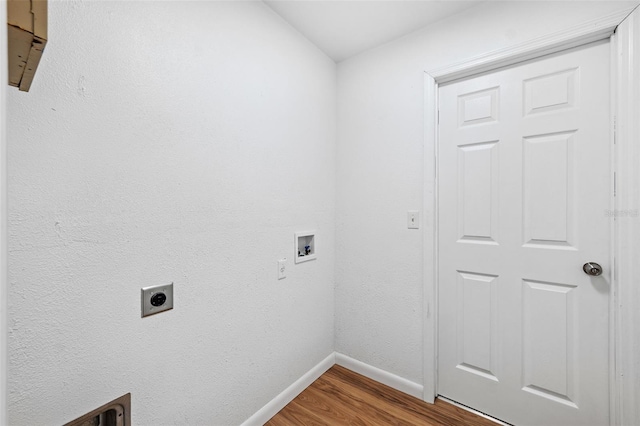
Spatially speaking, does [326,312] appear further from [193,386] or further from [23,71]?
[23,71]

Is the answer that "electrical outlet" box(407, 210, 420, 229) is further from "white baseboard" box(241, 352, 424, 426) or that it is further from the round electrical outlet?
the round electrical outlet

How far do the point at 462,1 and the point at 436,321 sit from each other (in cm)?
186

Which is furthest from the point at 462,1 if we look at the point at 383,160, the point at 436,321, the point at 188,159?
the point at 436,321

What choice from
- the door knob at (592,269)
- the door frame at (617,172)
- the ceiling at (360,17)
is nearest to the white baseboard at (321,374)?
→ the door frame at (617,172)

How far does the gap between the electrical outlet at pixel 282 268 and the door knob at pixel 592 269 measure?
5.01 feet

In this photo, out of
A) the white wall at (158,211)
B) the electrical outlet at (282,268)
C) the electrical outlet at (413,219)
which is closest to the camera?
the white wall at (158,211)

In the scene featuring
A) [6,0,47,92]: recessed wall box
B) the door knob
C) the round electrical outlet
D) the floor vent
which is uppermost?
[6,0,47,92]: recessed wall box

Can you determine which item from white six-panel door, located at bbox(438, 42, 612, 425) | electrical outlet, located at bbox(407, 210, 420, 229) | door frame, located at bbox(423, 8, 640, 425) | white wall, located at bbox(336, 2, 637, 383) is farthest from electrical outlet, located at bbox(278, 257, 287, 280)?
door frame, located at bbox(423, 8, 640, 425)

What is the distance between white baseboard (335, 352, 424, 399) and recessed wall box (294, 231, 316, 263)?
2.82 ft

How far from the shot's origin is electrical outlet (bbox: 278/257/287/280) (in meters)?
1.63

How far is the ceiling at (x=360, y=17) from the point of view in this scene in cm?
152

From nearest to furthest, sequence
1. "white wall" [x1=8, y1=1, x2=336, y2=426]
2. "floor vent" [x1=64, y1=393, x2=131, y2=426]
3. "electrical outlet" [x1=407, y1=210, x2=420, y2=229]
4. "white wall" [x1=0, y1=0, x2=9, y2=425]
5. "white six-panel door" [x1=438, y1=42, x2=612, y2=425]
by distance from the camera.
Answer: "white wall" [x1=0, y1=0, x2=9, y2=425]
"white wall" [x1=8, y1=1, x2=336, y2=426]
"floor vent" [x1=64, y1=393, x2=131, y2=426]
"white six-panel door" [x1=438, y1=42, x2=612, y2=425]
"electrical outlet" [x1=407, y1=210, x2=420, y2=229]

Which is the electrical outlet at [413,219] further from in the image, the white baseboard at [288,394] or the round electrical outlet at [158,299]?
the round electrical outlet at [158,299]

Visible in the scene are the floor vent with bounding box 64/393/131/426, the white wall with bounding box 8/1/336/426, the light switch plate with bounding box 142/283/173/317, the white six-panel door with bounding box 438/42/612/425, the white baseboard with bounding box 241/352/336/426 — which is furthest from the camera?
the white baseboard with bounding box 241/352/336/426
